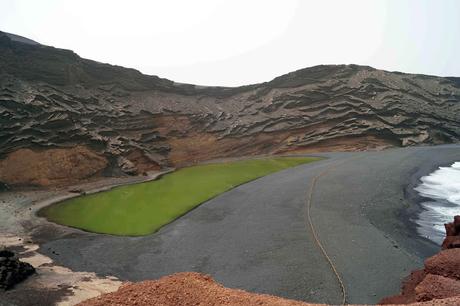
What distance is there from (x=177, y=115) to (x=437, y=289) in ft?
159

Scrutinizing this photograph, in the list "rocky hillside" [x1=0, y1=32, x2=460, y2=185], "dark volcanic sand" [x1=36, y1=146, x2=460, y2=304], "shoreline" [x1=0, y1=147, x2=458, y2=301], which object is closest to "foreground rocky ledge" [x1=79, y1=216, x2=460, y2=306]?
"dark volcanic sand" [x1=36, y1=146, x2=460, y2=304]

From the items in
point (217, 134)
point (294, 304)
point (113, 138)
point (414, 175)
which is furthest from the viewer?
point (217, 134)

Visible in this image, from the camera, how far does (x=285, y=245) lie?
724 inches

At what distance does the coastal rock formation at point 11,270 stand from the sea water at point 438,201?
19.5 metres

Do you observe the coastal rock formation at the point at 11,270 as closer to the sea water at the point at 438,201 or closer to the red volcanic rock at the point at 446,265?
the red volcanic rock at the point at 446,265

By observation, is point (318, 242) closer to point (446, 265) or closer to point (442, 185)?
point (446, 265)

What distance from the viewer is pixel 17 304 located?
13.5 m

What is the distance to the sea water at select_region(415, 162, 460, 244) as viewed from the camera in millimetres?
20525

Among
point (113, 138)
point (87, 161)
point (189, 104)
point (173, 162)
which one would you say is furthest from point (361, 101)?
point (87, 161)

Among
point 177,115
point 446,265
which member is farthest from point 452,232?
point 177,115

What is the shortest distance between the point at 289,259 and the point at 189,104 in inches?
1681

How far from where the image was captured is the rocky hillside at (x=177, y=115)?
127 feet

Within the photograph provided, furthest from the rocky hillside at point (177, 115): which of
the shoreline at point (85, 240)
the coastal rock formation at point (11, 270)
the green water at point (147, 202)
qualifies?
the coastal rock formation at point (11, 270)

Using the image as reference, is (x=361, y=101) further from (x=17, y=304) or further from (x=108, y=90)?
(x=17, y=304)
